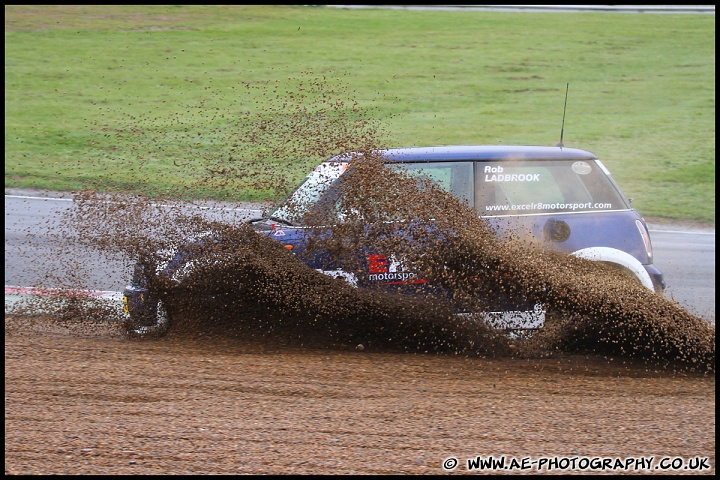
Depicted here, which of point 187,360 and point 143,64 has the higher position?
point 143,64

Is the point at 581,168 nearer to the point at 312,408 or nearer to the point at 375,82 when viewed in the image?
the point at 312,408

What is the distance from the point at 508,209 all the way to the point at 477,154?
21.2 inches

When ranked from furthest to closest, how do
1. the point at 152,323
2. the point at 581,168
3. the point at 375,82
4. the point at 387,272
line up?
the point at 375,82 → the point at 581,168 → the point at 152,323 → the point at 387,272

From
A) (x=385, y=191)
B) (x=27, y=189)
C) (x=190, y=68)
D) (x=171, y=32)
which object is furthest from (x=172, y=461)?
(x=171, y=32)

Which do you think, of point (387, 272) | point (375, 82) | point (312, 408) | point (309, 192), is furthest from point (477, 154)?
point (375, 82)

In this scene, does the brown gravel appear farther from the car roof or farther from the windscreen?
the car roof

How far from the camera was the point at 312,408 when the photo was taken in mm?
4980

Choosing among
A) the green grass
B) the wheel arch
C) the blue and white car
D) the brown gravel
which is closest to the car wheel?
the blue and white car

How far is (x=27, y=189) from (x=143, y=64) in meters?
8.99

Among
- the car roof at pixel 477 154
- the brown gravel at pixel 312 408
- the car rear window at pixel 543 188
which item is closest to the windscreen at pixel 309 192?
the car roof at pixel 477 154

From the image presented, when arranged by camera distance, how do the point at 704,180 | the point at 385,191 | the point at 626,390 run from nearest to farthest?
the point at 626,390 → the point at 385,191 → the point at 704,180

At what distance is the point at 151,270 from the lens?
6.47 metres

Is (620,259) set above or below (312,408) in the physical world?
above

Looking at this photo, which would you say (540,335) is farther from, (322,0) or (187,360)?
(322,0)
